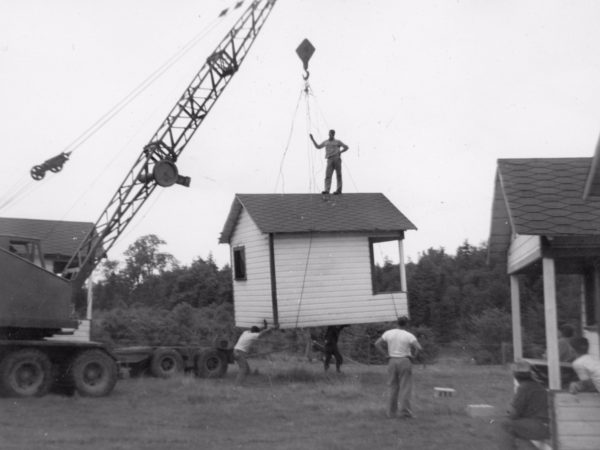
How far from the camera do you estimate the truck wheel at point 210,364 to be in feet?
71.7

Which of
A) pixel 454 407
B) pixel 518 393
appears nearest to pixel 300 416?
pixel 454 407

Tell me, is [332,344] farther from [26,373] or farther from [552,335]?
[552,335]

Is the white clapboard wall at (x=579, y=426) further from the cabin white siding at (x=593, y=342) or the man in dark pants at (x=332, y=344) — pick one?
the man in dark pants at (x=332, y=344)

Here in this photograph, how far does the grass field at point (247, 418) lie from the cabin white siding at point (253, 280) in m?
2.50

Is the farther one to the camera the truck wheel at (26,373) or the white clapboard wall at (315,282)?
the white clapboard wall at (315,282)

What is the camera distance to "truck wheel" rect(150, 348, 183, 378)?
832 inches

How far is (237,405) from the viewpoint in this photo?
15352 millimetres

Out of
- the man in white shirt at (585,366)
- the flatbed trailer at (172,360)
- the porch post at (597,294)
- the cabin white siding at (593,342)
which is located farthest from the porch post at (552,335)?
the flatbed trailer at (172,360)

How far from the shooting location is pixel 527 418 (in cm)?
881

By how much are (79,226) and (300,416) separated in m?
18.1

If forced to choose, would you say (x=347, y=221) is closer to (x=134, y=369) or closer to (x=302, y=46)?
A: (x=302, y=46)

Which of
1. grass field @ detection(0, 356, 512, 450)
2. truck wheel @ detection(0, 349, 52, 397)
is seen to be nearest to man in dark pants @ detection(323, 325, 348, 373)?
grass field @ detection(0, 356, 512, 450)

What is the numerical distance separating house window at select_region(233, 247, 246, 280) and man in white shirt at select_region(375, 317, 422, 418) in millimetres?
10421

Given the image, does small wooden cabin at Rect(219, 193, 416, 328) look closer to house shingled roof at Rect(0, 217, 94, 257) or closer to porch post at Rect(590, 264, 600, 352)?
house shingled roof at Rect(0, 217, 94, 257)
